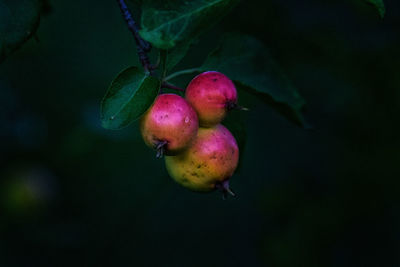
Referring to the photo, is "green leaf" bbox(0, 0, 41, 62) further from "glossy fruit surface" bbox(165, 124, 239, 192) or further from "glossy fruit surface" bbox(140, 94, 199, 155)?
"glossy fruit surface" bbox(165, 124, 239, 192)

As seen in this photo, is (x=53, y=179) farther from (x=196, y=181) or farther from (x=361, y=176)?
(x=196, y=181)

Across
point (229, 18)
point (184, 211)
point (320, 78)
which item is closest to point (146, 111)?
point (229, 18)

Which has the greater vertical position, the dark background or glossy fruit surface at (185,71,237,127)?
glossy fruit surface at (185,71,237,127)

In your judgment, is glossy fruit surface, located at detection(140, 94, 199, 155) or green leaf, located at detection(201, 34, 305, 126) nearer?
glossy fruit surface, located at detection(140, 94, 199, 155)

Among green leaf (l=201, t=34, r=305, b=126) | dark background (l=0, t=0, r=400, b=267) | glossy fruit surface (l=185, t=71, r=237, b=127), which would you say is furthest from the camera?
dark background (l=0, t=0, r=400, b=267)

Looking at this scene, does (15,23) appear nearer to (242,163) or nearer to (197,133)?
(197,133)

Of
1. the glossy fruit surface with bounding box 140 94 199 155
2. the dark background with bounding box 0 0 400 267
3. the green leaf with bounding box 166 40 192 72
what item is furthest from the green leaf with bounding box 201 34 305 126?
the dark background with bounding box 0 0 400 267

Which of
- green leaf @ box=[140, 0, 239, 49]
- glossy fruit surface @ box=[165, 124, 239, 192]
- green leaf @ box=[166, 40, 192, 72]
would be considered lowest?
glossy fruit surface @ box=[165, 124, 239, 192]
